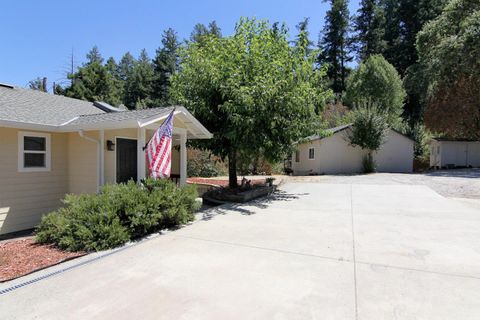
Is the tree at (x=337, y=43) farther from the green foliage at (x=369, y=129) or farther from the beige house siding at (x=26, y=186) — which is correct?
the beige house siding at (x=26, y=186)

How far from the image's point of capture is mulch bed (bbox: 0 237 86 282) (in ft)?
14.2

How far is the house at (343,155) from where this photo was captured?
72.2 ft

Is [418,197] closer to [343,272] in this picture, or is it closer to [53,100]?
[343,272]

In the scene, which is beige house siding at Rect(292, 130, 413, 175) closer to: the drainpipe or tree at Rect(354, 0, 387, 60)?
the drainpipe

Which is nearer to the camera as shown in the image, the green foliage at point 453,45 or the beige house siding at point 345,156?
the green foliage at point 453,45

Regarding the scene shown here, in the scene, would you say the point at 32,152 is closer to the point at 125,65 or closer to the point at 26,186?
the point at 26,186

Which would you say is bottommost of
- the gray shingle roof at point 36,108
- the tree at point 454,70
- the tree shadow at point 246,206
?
the tree shadow at point 246,206

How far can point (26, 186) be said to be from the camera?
8.00 meters

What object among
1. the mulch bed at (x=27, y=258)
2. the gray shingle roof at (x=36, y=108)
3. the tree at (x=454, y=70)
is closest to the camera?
the mulch bed at (x=27, y=258)

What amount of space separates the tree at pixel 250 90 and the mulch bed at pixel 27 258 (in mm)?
5770

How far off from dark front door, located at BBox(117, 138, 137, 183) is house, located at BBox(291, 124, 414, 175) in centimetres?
1404

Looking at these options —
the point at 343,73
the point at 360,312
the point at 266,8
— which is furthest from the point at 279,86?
the point at 343,73

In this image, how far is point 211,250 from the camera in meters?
4.98

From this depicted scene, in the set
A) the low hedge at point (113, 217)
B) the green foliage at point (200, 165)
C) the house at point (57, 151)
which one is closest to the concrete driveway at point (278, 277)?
the low hedge at point (113, 217)
